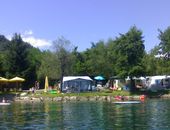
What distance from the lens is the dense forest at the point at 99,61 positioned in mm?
92625

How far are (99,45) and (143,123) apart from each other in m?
86.6

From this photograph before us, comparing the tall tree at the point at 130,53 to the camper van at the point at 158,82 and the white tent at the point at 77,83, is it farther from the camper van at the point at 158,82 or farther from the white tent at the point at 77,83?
the camper van at the point at 158,82

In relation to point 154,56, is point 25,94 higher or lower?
lower

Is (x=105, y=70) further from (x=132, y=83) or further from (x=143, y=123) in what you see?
(x=143, y=123)

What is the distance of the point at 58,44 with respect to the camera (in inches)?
4203

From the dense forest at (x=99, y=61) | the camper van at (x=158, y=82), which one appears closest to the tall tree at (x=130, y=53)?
the dense forest at (x=99, y=61)

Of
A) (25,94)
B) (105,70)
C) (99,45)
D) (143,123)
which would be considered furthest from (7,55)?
(143,123)

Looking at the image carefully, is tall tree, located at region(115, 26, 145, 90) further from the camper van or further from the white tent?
the camper van

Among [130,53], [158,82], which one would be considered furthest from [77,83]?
[158,82]

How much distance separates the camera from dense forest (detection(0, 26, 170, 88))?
92625 millimetres

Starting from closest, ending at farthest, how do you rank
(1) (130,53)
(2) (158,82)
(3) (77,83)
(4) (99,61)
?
(1) (130,53)
(3) (77,83)
(2) (158,82)
(4) (99,61)

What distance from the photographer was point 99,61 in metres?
112

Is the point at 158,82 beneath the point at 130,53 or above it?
beneath

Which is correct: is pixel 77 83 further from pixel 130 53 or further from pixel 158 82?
pixel 158 82
